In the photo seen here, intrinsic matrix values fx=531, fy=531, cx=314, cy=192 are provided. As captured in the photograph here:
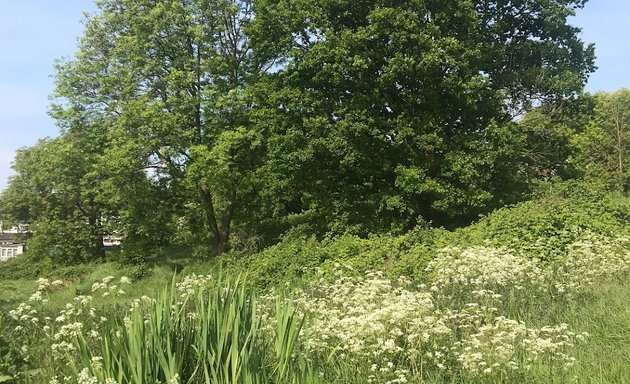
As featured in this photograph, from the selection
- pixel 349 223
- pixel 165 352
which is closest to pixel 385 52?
pixel 349 223

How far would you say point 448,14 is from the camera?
66.4 ft

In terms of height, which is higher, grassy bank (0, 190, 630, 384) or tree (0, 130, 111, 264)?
tree (0, 130, 111, 264)

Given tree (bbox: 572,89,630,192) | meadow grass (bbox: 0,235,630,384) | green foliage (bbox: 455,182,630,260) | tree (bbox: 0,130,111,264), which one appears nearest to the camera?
meadow grass (bbox: 0,235,630,384)

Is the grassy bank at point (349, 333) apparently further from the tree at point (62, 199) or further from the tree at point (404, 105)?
the tree at point (62, 199)

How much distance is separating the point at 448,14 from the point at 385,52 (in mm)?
2957

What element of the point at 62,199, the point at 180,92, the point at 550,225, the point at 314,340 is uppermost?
the point at 180,92

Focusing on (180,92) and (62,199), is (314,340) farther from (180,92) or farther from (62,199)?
(62,199)

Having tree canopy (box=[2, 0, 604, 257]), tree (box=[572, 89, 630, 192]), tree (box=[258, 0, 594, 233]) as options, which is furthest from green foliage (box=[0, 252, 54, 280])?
tree (box=[572, 89, 630, 192])

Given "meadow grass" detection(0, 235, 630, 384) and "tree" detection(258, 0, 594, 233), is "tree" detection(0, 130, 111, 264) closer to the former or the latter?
"tree" detection(258, 0, 594, 233)

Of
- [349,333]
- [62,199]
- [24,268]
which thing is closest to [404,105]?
[349,333]

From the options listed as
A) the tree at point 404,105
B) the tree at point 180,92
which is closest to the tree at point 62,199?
the tree at point 180,92

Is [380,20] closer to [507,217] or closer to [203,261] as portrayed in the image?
[507,217]

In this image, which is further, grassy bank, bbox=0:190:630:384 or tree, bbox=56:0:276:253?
tree, bbox=56:0:276:253

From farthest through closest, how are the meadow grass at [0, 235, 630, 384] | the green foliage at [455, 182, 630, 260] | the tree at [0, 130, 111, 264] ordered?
the tree at [0, 130, 111, 264]
the green foliage at [455, 182, 630, 260]
the meadow grass at [0, 235, 630, 384]
